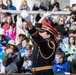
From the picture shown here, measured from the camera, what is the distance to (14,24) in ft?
45.8

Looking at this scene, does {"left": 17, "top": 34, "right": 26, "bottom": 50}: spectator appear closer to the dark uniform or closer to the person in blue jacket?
the person in blue jacket

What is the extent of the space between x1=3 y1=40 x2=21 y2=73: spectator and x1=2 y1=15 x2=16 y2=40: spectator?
62.4 inches

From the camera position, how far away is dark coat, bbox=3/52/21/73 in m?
11.5

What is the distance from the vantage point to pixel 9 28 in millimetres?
13781

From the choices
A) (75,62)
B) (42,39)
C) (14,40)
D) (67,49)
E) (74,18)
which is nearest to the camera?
(42,39)

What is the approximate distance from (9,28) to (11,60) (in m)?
2.18

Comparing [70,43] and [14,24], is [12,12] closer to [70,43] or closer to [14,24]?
[14,24]

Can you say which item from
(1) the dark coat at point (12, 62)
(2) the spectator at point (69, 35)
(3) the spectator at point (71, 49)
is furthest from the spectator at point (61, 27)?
(1) the dark coat at point (12, 62)

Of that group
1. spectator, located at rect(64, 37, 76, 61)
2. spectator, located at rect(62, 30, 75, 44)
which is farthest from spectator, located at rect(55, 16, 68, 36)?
spectator, located at rect(64, 37, 76, 61)

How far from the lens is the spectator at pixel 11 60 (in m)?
11.5

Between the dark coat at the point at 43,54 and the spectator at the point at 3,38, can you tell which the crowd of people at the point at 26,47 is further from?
the dark coat at the point at 43,54

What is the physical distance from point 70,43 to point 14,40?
1.76 meters

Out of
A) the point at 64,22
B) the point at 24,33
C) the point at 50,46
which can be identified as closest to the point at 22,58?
the point at 24,33

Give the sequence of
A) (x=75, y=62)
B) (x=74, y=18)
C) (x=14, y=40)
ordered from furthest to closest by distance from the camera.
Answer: (x=74, y=18)
(x=14, y=40)
(x=75, y=62)
